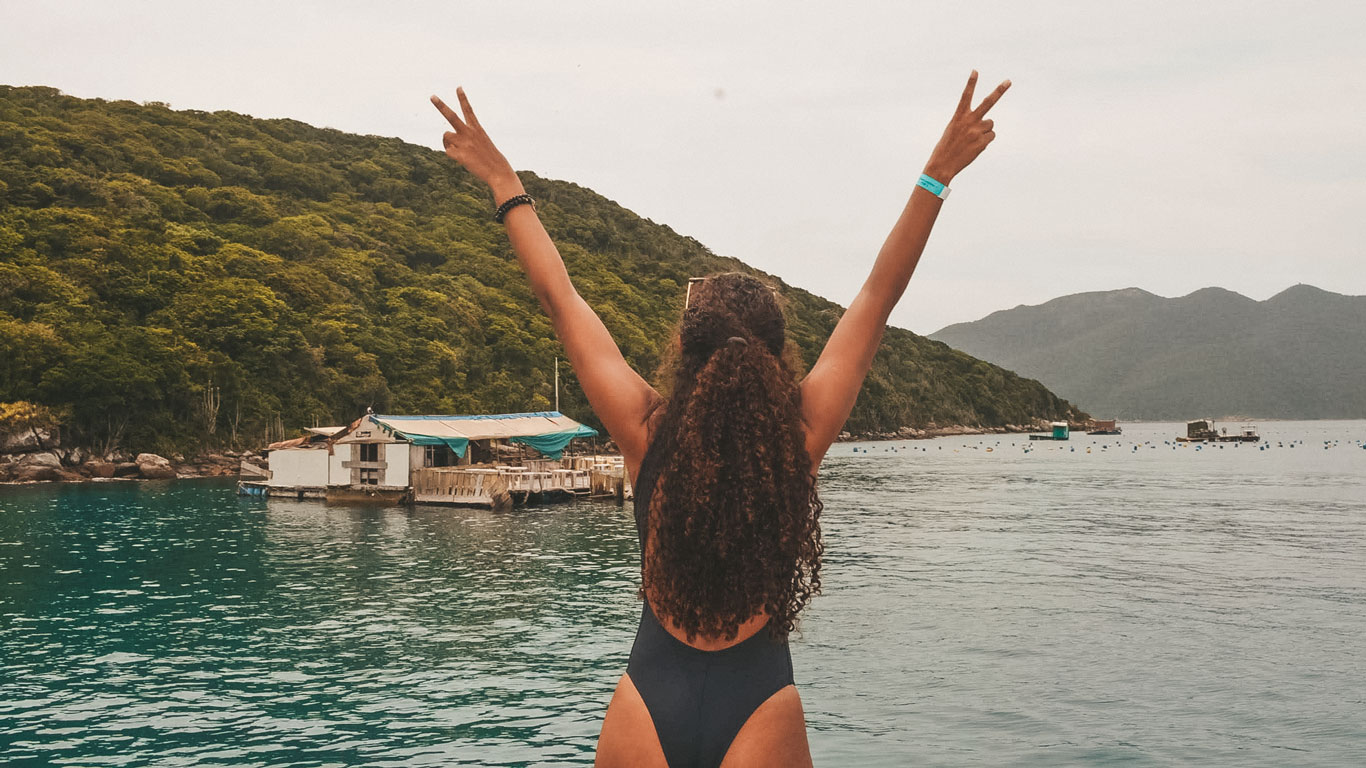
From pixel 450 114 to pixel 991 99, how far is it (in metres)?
1.25

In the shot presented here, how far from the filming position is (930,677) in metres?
19.1

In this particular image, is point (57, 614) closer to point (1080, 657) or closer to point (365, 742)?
point (365, 742)

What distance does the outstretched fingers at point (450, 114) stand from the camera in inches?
94.5

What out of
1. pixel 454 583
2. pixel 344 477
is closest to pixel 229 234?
pixel 344 477

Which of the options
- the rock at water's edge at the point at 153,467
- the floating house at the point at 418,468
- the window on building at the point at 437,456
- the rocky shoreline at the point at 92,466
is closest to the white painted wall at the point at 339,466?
the floating house at the point at 418,468

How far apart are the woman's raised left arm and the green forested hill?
154ft

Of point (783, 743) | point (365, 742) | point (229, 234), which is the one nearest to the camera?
point (783, 743)

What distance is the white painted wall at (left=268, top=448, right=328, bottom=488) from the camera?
188ft

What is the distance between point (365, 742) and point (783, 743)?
13859 millimetres

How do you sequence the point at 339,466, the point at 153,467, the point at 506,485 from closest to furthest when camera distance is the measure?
the point at 506,485 → the point at 339,466 → the point at 153,467

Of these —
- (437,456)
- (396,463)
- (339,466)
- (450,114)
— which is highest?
(450,114)

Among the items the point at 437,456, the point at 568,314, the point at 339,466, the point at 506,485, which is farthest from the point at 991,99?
the point at 339,466

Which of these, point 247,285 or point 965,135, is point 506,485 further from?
point 965,135

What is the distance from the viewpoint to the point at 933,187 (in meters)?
2.15
